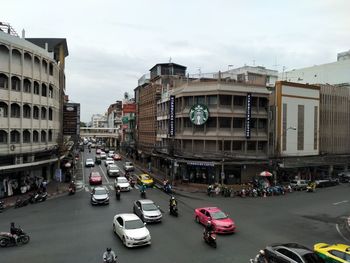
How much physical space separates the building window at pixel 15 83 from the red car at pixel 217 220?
26296 mm

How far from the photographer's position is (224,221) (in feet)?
79.3

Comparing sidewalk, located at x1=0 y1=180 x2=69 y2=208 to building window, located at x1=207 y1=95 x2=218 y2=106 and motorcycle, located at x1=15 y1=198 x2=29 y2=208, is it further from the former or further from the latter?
building window, located at x1=207 y1=95 x2=218 y2=106

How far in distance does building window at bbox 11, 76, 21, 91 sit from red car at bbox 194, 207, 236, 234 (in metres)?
26.3

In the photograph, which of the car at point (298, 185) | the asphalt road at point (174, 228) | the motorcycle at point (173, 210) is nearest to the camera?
the asphalt road at point (174, 228)

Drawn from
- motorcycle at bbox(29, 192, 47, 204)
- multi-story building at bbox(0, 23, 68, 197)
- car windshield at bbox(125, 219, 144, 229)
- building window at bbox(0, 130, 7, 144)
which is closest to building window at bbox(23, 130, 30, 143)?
multi-story building at bbox(0, 23, 68, 197)

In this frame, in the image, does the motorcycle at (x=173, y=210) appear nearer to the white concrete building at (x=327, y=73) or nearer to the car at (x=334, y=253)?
the car at (x=334, y=253)

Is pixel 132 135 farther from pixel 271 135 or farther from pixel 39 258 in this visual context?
pixel 39 258

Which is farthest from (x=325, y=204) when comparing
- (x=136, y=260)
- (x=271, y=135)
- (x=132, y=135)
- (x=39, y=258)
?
(x=132, y=135)

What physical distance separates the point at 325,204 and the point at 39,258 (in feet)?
96.1

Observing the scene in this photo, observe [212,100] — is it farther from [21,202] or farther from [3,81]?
[21,202]

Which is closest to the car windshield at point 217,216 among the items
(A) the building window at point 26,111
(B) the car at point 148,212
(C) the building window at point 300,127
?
(B) the car at point 148,212

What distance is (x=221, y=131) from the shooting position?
47.5 metres

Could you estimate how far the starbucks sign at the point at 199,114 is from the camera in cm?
4728

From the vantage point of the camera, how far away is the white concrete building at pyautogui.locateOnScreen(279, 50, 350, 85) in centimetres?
7206
